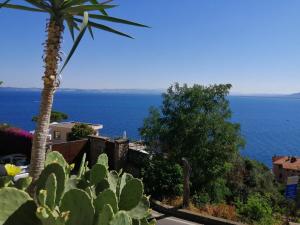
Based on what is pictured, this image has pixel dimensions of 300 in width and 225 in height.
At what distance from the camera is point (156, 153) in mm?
16094

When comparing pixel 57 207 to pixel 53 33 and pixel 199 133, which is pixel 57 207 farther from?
pixel 199 133

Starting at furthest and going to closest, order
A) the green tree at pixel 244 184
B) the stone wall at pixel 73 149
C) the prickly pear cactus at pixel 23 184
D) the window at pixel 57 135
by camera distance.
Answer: the window at pixel 57 135 < the green tree at pixel 244 184 < the stone wall at pixel 73 149 < the prickly pear cactus at pixel 23 184

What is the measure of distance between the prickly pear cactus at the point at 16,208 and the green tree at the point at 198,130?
1382 centimetres

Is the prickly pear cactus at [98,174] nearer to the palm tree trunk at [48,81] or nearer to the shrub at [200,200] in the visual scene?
the palm tree trunk at [48,81]

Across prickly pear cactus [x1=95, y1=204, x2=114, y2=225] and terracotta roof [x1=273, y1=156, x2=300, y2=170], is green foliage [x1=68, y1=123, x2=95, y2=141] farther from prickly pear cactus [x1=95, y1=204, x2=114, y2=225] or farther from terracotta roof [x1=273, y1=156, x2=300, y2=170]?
terracotta roof [x1=273, y1=156, x2=300, y2=170]

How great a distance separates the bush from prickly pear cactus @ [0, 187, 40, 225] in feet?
35.8

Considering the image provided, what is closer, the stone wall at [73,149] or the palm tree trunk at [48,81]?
the palm tree trunk at [48,81]

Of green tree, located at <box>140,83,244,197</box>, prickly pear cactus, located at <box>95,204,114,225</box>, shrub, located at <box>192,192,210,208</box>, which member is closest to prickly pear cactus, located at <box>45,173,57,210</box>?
prickly pear cactus, located at <box>95,204,114,225</box>

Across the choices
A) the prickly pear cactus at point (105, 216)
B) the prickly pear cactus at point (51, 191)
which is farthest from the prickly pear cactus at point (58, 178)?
the prickly pear cactus at point (105, 216)

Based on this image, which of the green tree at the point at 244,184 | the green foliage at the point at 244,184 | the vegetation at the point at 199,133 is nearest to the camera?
the vegetation at the point at 199,133

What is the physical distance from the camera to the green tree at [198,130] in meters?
16.4

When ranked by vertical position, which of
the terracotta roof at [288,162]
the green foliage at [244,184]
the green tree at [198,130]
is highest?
the green tree at [198,130]

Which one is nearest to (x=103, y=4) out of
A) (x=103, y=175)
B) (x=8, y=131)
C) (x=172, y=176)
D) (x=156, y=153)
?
(x=103, y=175)

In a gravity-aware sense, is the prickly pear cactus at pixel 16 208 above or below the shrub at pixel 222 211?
above
